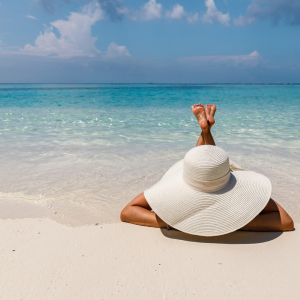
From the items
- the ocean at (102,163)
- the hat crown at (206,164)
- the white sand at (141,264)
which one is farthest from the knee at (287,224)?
the hat crown at (206,164)

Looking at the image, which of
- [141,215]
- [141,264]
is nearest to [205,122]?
[141,215]

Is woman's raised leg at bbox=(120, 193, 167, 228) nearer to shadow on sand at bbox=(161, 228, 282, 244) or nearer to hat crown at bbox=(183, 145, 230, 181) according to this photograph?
shadow on sand at bbox=(161, 228, 282, 244)

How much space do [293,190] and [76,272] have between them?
9.08ft

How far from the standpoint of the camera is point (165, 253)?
79.7 inches

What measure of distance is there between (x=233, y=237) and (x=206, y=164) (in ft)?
2.41

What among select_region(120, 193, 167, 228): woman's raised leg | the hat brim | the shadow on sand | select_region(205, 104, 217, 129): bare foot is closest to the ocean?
select_region(120, 193, 167, 228): woman's raised leg

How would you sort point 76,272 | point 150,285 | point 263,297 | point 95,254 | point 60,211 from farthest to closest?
point 60,211
point 95,254
point 76,272
point 150,285
point 263,297

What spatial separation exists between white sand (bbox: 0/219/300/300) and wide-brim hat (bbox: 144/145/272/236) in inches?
8.7

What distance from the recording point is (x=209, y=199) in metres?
2.00

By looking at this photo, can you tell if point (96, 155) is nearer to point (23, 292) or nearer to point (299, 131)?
point (23, 292)

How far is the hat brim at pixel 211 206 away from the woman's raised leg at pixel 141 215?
0.86 ft

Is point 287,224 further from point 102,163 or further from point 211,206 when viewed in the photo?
point 102,163

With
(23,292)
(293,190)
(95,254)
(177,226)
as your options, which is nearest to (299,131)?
(293,190)

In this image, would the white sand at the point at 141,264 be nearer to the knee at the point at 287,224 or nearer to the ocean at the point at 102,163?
the knee at the point at 287,224
